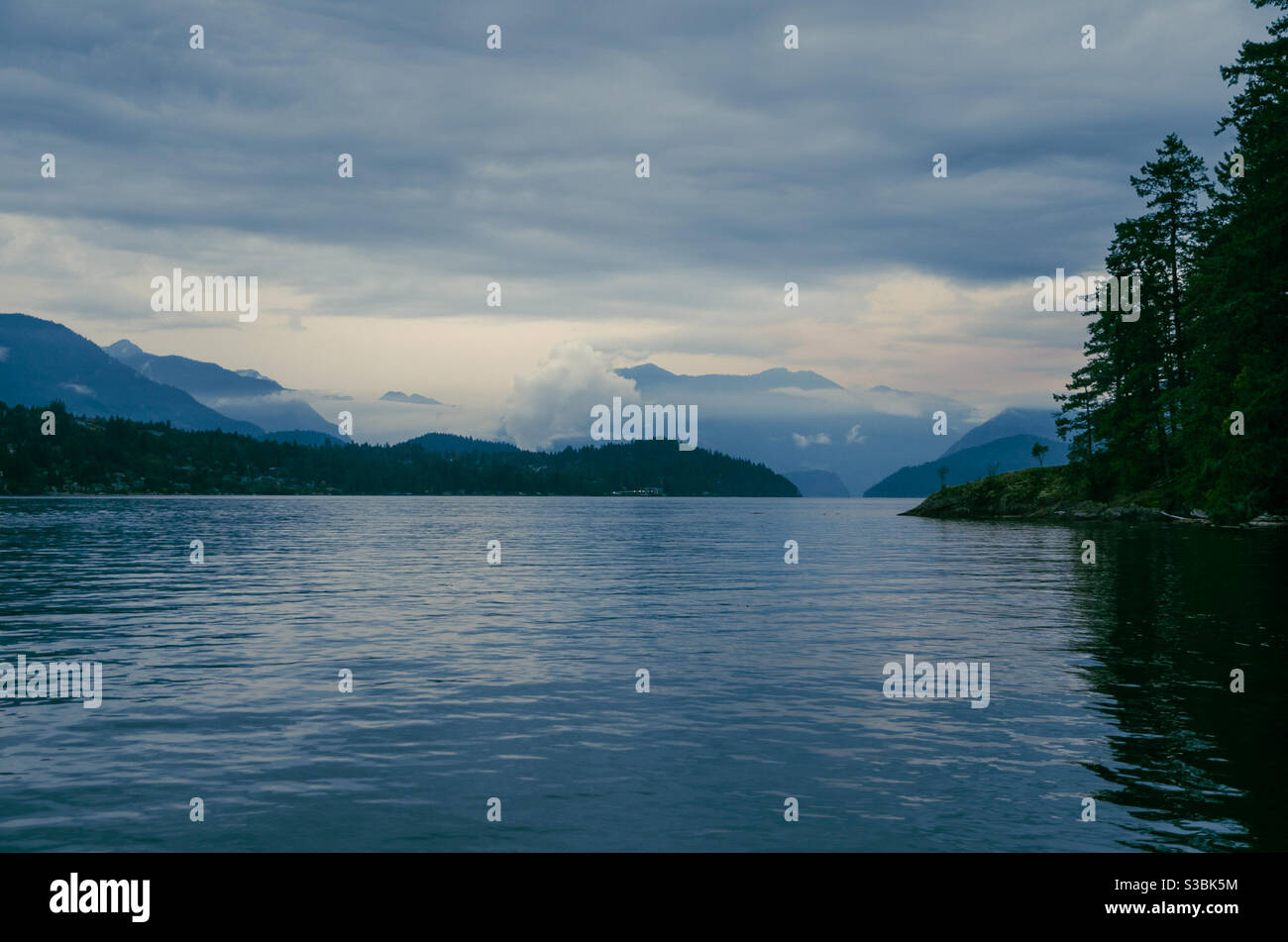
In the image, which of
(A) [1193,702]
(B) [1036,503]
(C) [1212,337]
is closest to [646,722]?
(A) [1193,702]

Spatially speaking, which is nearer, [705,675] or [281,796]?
[281,796]

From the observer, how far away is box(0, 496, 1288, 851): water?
43.2ft

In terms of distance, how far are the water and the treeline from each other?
3351cm

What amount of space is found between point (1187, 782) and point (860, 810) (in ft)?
18.2

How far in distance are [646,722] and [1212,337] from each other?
7841 cm

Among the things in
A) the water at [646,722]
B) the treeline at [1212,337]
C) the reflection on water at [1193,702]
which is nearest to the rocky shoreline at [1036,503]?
the treeline at [1212,337]

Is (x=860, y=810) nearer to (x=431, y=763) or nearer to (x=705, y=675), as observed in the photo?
(x=431, y=763)

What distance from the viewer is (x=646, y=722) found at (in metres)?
19.4

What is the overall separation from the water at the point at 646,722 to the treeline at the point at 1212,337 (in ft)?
110

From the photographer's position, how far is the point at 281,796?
572 inches

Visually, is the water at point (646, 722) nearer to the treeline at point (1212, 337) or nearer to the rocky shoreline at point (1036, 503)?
the treeline at point (1212, 337)

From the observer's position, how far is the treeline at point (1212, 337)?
67312 mm
